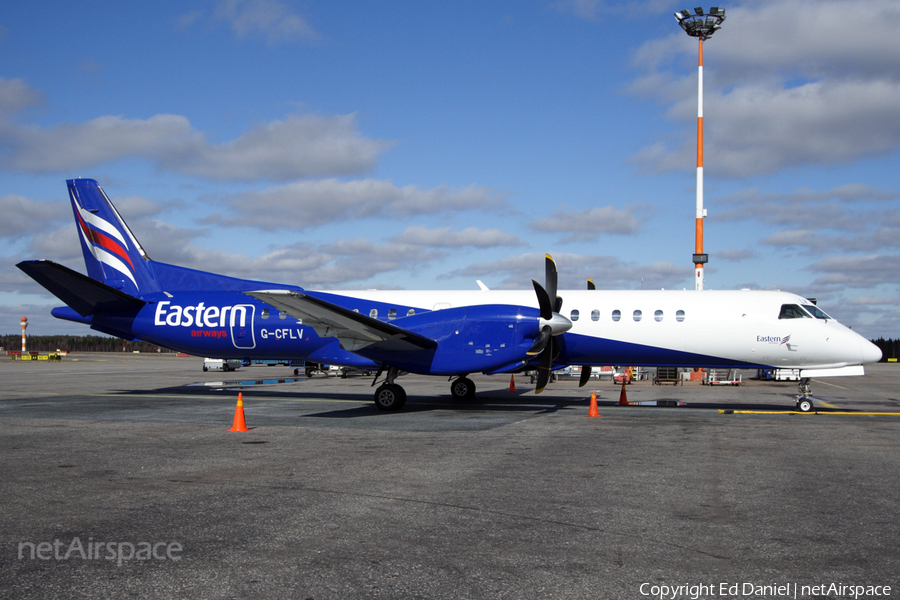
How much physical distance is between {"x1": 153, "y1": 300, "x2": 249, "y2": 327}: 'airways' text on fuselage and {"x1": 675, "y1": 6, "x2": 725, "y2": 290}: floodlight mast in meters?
24.4

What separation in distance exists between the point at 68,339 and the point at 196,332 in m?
124

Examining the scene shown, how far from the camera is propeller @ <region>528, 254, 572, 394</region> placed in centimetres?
1731

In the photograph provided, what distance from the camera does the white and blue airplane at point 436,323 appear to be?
17.5m

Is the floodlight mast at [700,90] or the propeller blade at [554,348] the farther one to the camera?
the floodlight mast at [700,90]

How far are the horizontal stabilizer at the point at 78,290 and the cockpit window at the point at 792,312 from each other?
781 inches

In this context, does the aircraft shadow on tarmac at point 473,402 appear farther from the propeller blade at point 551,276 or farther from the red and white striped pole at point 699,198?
the red and white striped pole at point 699,198

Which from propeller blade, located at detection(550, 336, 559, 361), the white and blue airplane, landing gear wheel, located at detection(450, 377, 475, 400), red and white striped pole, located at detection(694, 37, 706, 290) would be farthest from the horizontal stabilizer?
red and white striped pole, located at detection(694, 37, 706, 290)

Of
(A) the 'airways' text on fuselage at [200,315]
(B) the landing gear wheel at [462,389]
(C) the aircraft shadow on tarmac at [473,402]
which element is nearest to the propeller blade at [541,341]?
(C) the aircraft shadow on tarmac at [473,402]

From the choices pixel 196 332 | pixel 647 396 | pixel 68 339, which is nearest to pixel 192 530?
pixel 196 332

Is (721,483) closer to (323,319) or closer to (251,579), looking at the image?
(251,579)

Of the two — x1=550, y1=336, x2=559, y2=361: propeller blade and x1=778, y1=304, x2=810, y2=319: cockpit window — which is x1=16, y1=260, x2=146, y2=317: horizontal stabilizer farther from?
x1=778, y1=304, x2=810, y2=319: cockpit window

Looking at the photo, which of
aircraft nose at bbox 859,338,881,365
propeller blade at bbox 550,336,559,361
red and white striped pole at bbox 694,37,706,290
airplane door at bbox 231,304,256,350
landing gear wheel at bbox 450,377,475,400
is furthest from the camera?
red and white striped pole at bbox 694,37,706,290

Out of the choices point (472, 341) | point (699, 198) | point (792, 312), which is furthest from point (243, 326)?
point (699, 198)

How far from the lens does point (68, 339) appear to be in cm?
12762
